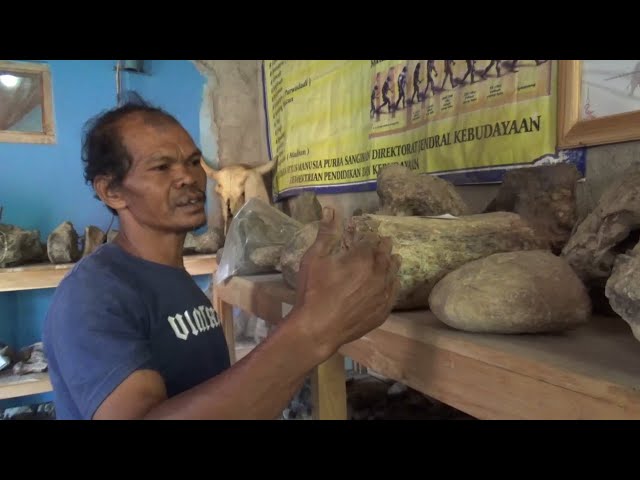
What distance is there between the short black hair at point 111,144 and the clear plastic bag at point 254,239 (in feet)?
2.14

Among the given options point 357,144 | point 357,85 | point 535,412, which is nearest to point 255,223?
point 357,144

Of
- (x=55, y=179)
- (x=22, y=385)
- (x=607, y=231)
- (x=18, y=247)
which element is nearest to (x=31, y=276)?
(x=18, y=247)

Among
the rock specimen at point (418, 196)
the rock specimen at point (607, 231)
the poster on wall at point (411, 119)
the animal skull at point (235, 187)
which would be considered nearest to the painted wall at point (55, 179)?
the animal skull at point (235, 187)

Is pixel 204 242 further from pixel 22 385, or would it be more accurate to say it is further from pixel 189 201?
pixel 189 201

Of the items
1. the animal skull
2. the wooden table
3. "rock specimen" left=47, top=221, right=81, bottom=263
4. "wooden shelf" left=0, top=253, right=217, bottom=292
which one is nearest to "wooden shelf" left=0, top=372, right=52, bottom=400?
"wooden shelf" left=0, top=253, right=217, bottom=292

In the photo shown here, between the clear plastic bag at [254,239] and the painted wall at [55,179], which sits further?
the painted wall at [55,179]

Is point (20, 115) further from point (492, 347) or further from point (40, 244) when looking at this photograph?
point (492, 347)

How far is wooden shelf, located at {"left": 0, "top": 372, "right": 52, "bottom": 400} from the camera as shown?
7.04 feet

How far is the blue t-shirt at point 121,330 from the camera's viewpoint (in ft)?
2.07

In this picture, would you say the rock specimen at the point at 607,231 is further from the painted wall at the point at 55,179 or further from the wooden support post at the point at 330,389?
the painted wall at the point at 55,179

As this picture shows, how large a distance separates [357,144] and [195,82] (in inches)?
49.9

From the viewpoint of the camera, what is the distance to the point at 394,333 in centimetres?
77

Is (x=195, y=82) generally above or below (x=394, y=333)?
above

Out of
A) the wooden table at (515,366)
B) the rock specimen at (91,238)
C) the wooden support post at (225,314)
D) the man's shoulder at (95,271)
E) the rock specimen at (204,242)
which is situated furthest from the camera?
the rock specimen at (204,242)
